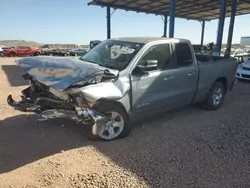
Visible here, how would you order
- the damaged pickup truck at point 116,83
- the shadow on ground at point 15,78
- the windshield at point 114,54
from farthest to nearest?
1. the shadow on ground at point 15,78
2. the windshield at point 114,54
3. the damaged pickup truck at point 116,83

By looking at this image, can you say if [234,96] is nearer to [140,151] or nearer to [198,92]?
[198,92]

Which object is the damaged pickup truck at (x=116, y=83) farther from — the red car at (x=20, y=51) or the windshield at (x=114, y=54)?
the red car at (x=20, y=51)

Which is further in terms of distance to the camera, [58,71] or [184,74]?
[184,74]

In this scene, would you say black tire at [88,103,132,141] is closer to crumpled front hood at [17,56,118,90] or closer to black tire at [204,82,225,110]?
crumpled front hood at [17,56,118,90]

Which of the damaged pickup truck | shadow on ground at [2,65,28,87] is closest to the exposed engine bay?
the damaged pickup truck

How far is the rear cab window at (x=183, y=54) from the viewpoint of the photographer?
5.42 m

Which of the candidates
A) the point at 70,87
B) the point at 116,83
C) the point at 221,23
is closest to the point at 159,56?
the point at 116,83

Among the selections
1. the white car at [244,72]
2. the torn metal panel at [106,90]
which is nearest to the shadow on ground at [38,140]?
the torn metal panel at [106,90]

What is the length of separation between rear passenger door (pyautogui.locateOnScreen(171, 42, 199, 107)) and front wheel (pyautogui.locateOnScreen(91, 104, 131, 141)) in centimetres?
144

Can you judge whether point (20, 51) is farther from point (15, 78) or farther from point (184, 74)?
point (184, 74)

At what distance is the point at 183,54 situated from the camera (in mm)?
5566

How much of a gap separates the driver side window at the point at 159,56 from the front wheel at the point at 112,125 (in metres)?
1.05

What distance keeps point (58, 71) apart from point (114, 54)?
1.35 meters

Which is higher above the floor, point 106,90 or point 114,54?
point 114,54
